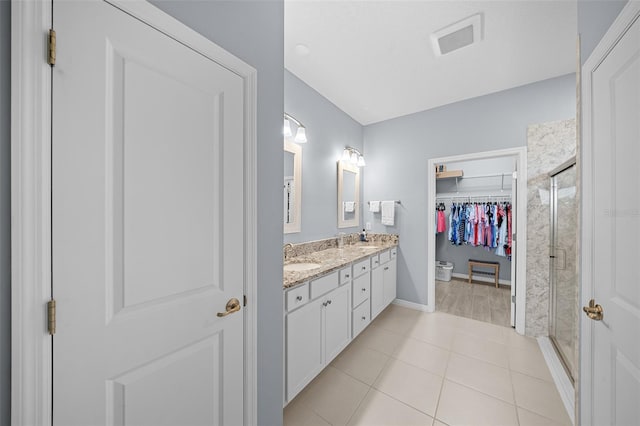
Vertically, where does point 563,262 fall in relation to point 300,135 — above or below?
below

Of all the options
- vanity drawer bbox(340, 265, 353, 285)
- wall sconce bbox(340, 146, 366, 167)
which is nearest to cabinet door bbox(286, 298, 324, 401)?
vanity drawer bbox(340, 265, 353, 285)

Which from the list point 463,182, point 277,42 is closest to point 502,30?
point 277,42

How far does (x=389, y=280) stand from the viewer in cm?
310

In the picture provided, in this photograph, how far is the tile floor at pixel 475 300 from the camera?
303 cm

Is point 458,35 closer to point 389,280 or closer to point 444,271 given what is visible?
point 389,280

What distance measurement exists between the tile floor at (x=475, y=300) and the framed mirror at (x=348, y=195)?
5.33ft

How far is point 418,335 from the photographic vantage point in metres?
2.56

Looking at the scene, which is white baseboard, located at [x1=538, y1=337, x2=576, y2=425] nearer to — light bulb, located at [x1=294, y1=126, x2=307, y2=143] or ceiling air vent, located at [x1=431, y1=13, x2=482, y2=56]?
ceiling air vent, located at [x1=431, y1=13, x2=482, y2=56]

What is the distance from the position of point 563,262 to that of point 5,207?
323cm

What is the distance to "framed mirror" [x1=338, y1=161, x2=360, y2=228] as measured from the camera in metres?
3.14

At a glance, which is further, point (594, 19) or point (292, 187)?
point (292, 187)

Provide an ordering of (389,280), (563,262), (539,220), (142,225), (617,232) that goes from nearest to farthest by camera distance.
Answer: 1. (142,225)
2. (617,232)
3. (563,262)
4. (539,220)
5. (389,280)

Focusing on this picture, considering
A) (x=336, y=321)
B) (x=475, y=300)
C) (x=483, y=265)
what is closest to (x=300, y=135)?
(x=336, y=321)

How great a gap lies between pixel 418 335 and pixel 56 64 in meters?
3.02
